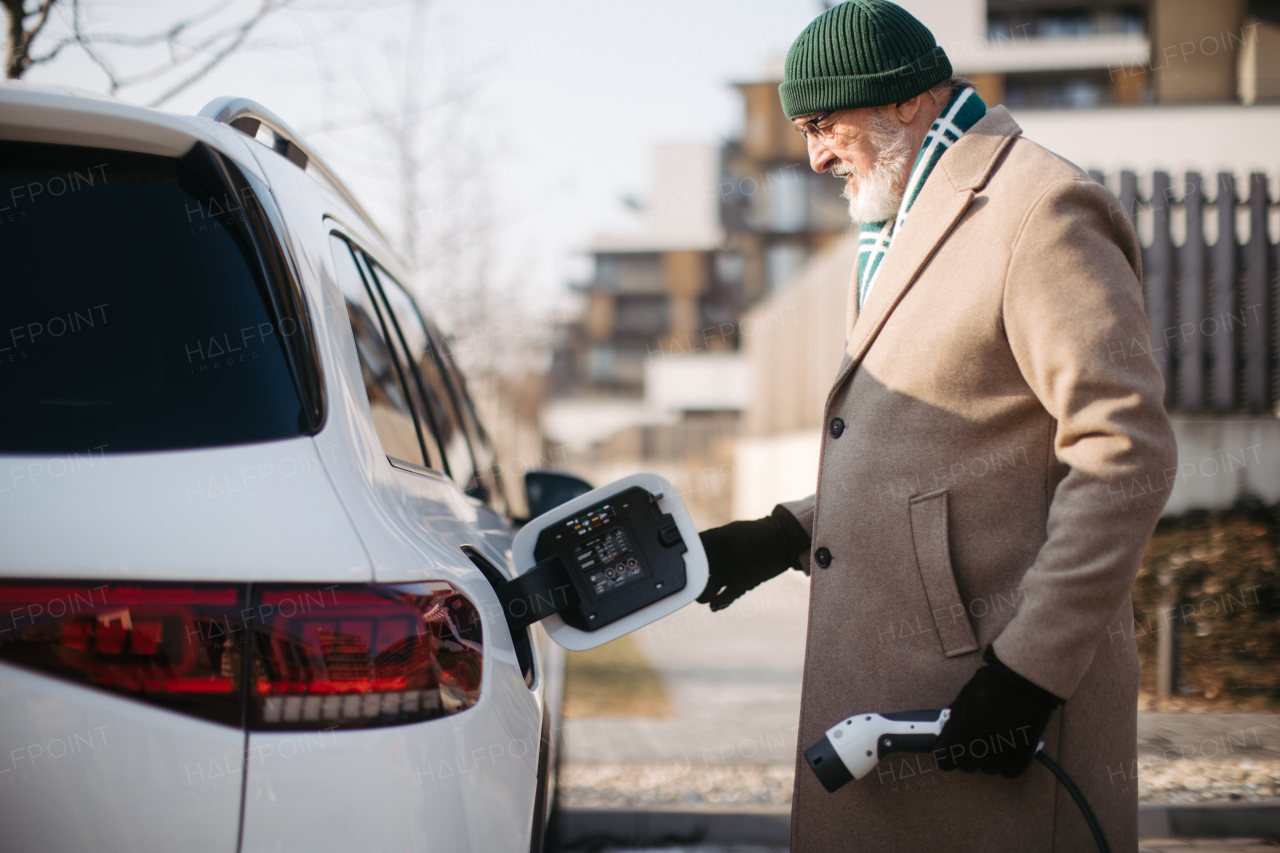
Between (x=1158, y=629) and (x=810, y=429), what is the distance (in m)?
6.13

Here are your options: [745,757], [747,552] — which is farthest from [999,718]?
[745,757]

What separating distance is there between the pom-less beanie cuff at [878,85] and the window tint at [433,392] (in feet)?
3.77

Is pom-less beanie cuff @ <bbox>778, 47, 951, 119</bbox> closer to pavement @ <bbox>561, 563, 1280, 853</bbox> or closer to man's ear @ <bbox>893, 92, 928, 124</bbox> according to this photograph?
man's ear @ <bbox>893, 92, 928, 124</bbox>

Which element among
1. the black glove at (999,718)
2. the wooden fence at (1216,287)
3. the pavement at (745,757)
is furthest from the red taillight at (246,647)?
the wooden fence at (1216,287)

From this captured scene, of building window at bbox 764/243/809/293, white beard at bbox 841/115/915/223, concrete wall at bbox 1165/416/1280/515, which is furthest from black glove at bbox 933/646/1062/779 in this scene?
building window at bbox 764/243/809/293

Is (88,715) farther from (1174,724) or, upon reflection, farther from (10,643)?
(1174,724)

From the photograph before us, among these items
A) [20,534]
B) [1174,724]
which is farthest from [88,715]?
[1174,724]

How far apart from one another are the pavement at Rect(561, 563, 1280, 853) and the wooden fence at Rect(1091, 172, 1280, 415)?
286cm

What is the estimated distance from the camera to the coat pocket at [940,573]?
1.66 meters

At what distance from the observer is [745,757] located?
15.5 ft

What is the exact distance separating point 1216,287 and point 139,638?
793 centimetres

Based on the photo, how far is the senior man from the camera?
4.90 ft

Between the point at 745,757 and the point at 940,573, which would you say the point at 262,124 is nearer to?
the point at 940,573

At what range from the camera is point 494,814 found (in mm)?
1294
